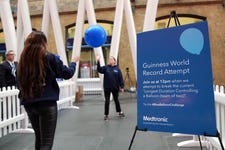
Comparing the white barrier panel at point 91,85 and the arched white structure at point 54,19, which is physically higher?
the arched white structure at point 54,19

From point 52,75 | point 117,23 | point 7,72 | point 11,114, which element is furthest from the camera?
point 117,23

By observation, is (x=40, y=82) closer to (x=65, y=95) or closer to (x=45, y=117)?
(x=45, y=117)

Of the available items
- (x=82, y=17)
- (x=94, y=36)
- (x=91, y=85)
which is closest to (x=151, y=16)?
(x=94, y=36)

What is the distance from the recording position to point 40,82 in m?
3.61

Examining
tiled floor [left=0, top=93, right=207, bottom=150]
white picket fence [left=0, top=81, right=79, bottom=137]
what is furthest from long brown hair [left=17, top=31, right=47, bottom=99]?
white picket fence [left=0, top=81, right=79, bottom=137]

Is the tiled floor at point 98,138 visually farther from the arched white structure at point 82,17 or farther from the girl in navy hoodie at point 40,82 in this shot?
the arched white structure at point 82,17

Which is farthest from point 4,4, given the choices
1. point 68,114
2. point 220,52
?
point 220,52

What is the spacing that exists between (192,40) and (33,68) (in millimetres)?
1797

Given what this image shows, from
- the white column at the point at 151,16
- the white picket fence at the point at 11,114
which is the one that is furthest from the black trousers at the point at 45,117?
the white column at the point at 151,16

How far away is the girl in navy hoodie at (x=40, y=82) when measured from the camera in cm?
360

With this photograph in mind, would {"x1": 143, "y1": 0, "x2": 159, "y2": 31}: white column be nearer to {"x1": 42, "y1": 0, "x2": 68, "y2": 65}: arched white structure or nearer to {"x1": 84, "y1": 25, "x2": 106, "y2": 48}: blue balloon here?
{"x1": 84, "y1": 25, "x2": 106, "y2": 48}: blue balloon

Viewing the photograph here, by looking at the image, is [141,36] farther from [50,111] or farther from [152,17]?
[152,17]

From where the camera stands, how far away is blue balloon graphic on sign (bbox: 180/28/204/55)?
362 cm

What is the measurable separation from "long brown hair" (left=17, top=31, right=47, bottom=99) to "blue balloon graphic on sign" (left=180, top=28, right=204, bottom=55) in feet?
5.22
